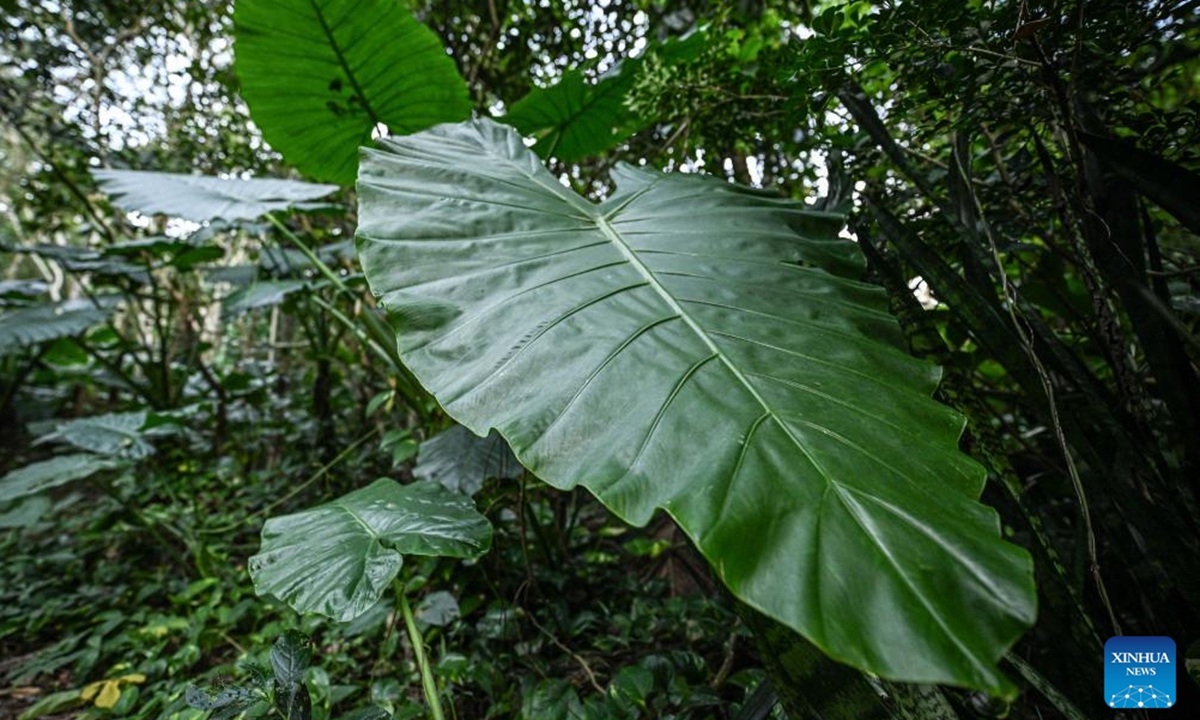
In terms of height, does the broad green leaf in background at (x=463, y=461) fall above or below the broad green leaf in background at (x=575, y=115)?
below

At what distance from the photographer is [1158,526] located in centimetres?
61

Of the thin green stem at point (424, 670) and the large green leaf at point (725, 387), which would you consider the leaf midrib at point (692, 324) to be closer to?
the large green leaf at point (725, 387)

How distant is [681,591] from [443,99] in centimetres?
133

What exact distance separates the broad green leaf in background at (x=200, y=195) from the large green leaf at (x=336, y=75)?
22 centimetres

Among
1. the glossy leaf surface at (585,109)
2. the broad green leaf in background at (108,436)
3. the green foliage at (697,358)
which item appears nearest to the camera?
the green foliage at (697,358)

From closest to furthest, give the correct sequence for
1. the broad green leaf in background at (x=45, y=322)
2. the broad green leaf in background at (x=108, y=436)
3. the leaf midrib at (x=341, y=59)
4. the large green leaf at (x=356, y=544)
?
the large green leaf at (x=356, y=544) < the leaf midrib at (x=341, y=59) < the broad green leaf in background at (x=108, y=436) < the broad green leaf in background at (x=45, y=322)

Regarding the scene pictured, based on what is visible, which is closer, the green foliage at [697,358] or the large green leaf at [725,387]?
the large green leaf at [725,387]

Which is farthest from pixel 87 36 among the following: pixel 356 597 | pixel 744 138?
pixel 356 597

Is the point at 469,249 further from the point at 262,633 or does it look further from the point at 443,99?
the point at 262,633

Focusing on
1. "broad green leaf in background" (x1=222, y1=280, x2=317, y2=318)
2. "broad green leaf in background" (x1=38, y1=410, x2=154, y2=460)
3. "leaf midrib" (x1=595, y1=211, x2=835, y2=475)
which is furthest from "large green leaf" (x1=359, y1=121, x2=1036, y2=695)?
"broad green leaf in background" (x1=38, y1=410, x2=154, y2=460)

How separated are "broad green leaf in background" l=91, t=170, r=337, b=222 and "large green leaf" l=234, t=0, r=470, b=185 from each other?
0.22 meters

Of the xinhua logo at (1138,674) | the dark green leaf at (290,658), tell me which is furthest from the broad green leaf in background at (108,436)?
the xinhua logo at (1138,674)

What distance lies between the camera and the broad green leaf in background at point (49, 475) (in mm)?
1486

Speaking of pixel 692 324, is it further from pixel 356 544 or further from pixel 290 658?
pixel 290 658
